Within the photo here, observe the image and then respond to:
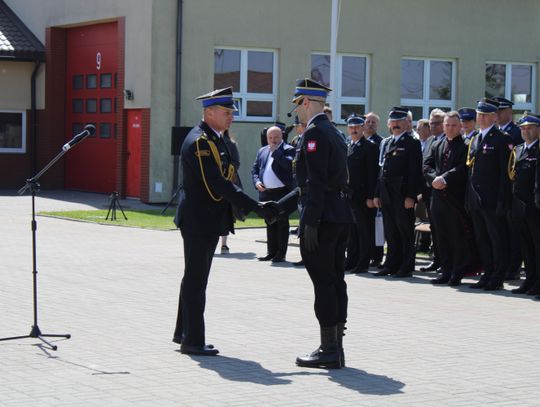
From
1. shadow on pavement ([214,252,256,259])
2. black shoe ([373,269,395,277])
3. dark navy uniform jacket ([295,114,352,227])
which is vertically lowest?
shadow on pavement ([214,252,256,259])

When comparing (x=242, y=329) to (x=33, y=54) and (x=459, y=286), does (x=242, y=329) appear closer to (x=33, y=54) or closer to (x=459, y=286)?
(x=459, y=286)

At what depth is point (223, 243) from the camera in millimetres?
16797

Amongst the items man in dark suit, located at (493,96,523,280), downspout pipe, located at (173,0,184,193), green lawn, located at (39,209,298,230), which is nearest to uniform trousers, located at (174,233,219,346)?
man in dark suit, located at (493,96,523,280)

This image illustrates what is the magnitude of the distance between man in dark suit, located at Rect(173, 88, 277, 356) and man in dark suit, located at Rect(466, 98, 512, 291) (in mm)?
4874

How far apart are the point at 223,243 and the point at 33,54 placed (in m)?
16.2

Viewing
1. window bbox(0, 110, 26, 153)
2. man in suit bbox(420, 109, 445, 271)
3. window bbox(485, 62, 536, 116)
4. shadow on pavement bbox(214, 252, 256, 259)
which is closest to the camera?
man in suit bbox(420, 109, 445, 271)

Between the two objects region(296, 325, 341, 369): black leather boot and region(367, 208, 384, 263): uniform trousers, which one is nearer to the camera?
region(296, 325, 341, 369): black leather boot

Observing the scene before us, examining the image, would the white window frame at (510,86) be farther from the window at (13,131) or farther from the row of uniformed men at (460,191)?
the row of uniformed men at (460,191)

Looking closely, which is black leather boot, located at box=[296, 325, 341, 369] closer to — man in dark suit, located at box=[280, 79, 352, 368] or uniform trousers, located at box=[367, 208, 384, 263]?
man in dark suit, located at box=[280, 79, 352, 368]

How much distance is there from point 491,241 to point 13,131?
69.9ft

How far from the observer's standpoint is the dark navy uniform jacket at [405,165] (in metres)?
14.2

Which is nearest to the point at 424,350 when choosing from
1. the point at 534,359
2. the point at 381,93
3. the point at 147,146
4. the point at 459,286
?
the point at 534,359

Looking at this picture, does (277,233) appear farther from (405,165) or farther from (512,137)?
(512,137)

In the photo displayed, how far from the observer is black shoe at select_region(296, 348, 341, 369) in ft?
27.2
